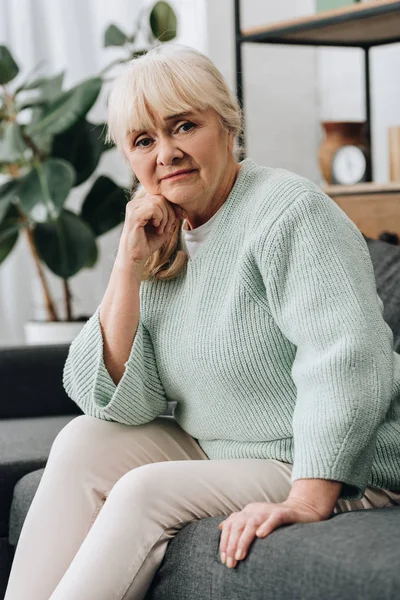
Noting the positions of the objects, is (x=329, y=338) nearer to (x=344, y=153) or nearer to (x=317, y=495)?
(x=317, y=495)

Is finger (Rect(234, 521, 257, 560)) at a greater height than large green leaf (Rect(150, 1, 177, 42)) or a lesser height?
lesser

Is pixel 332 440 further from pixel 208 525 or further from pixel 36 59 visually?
pixel 36 59

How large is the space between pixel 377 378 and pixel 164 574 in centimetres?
39

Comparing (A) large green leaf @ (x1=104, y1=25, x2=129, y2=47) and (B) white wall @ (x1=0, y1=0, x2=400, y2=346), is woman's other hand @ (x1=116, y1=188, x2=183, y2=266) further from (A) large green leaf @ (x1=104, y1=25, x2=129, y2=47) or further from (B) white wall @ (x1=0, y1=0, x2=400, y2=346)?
(B) white wall @ (x1=0, y1=0, x2=400, y2=346)

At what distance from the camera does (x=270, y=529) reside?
1195 millimetres

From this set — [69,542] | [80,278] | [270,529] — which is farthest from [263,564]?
[80,278]

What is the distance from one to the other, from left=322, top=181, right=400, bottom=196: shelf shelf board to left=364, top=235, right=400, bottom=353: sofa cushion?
1.36 ft

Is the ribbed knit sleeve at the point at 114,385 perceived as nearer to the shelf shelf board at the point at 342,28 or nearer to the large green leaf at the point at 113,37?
the shelf shelf board at the point at 342,28

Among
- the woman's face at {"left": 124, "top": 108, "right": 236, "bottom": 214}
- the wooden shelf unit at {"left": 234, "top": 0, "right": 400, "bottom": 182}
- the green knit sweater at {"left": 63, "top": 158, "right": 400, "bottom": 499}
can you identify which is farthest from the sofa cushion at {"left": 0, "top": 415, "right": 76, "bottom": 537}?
the wooden shelf unit at {"left": 234, "top": 0, "right": 400, "bottom": 182}

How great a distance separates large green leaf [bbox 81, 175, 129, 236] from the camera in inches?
125

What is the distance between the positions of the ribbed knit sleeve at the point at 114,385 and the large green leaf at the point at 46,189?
115 cm

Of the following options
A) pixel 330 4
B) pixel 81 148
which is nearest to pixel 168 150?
pixel 330 4

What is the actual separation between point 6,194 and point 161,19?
0.77 meters

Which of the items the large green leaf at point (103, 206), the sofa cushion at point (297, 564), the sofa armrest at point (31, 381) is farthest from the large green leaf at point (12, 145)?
the sofa cushion at point (297, 564)
